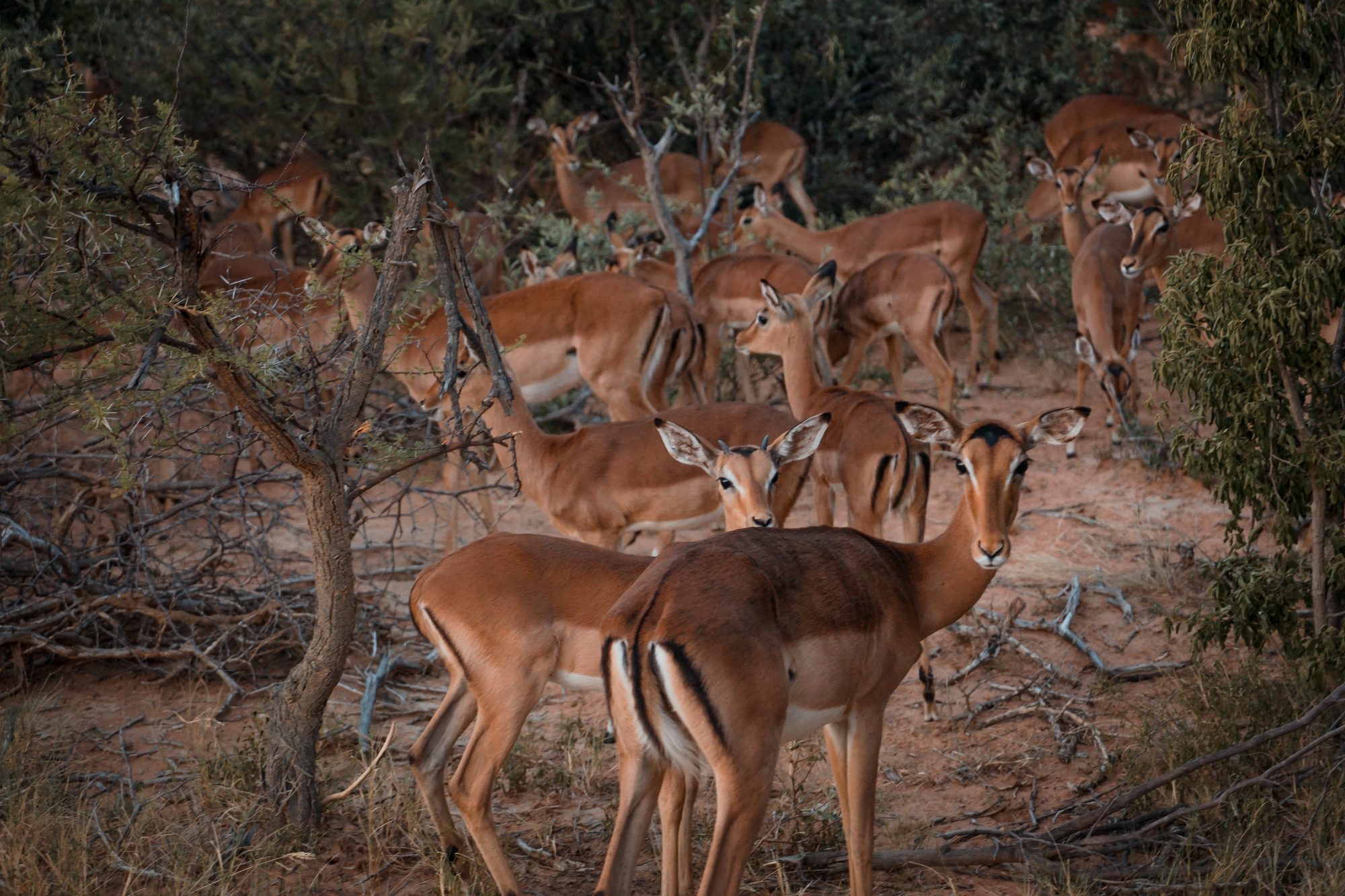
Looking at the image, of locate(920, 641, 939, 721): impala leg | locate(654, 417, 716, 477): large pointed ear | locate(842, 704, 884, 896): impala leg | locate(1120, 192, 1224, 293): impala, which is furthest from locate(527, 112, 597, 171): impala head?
locate(842, 704, 884, 896): impala leg

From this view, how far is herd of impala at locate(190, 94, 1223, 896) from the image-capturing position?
11.5 ft

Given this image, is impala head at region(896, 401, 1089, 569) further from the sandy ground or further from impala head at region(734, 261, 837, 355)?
impala head at region(734, 261, 837, 355)

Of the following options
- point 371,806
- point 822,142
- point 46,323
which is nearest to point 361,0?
point 822,142

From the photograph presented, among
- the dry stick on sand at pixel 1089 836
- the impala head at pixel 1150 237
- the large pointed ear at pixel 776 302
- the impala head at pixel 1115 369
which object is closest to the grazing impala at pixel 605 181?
the impala head at pixel 1150 237

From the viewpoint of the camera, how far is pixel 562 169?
12.4 m

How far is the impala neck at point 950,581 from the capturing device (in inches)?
167

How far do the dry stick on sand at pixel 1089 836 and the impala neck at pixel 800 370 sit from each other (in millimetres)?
3139

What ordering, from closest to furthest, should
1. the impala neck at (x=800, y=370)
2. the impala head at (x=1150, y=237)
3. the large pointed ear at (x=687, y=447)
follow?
1. the large pointed ear at (x=687, y=447)
2. the impala neck at (x=800, y=370)
3. the impala head at (x=1150, y=237)

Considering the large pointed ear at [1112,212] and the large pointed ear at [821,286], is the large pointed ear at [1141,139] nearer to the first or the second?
the large pointed ear at [1112,212]

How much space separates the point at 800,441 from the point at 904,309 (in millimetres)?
4039

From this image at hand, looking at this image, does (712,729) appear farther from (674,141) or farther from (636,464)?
(674,141)

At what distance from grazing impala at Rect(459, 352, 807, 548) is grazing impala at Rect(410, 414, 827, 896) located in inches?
67.1

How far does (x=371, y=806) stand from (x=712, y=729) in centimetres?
168

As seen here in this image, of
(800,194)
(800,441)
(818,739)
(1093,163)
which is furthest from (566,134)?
(818,739)
